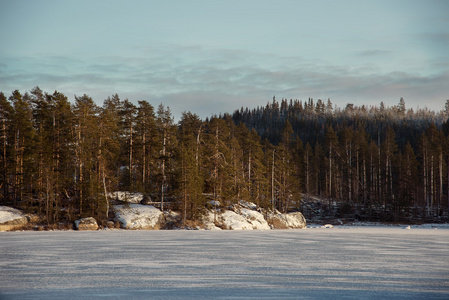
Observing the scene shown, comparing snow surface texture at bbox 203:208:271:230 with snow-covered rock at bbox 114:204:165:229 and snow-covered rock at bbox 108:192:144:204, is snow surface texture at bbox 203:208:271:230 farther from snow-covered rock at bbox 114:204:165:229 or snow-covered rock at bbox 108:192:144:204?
snow-covered rock at bbox 108:192:144:204

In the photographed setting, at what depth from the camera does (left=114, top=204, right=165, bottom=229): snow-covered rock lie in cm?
3653

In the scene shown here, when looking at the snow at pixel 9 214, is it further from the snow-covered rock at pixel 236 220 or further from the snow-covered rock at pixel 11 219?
the snow-covered rock at pixel 236 220

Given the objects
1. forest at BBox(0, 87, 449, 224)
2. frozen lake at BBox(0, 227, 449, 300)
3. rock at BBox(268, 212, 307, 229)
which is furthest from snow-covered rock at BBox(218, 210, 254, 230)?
frozen lake at BBox(0, 227, 449, 300)

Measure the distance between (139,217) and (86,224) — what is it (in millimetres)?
5057

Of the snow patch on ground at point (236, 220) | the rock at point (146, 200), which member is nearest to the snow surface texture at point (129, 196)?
the rock at point (146, 200)

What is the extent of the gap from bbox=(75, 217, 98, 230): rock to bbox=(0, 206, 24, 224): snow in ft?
17.1

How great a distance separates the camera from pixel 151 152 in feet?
166

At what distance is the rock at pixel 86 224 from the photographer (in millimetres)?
34375

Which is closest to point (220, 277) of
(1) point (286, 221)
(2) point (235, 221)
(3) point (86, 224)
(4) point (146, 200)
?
(3) point (86, 224)

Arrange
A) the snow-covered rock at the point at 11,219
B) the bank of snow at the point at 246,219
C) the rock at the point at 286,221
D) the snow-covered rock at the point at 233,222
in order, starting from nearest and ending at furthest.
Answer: the snow-covered rock at the point at 11,219, the snow-covered rock at the point at 233,222, the bank of snow at the point at 246,219, the rock at the point at 286,221

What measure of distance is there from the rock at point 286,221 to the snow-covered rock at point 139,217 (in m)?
15.2

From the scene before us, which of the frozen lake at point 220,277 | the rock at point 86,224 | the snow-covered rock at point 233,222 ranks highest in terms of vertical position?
the frozen lake at point 220,277

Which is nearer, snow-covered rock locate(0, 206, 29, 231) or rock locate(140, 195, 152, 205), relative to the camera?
snow-covered rock locate(0, 206, 29, 231)

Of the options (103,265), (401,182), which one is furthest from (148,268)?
(401,182)
